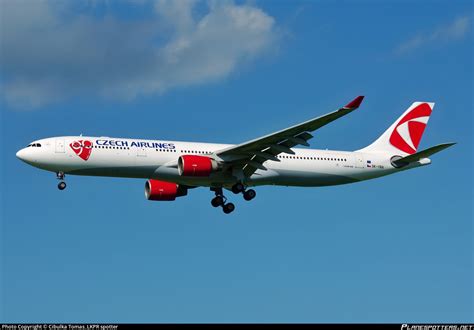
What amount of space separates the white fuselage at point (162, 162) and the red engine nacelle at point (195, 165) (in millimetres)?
725

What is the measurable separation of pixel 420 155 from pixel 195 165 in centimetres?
1295

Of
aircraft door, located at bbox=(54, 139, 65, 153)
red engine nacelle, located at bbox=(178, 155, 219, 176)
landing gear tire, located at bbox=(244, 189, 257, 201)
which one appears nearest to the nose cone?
aircraft door, located at bbox=(54, 139, 65, 153)

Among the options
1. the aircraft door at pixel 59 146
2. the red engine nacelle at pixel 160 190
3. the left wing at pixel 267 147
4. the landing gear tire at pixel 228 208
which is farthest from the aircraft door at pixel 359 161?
the aircraft door at pixel 59 146

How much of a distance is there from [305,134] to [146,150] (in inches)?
338

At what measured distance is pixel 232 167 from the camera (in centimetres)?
5109

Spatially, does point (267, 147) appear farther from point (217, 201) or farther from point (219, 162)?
point (217, 201)

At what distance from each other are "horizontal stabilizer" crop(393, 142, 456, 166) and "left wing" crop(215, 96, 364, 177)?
22.5 feet

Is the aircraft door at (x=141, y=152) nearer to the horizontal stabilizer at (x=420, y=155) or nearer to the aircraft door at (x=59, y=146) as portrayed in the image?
the aircraft door at (x=59, y=146)

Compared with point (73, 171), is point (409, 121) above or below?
above

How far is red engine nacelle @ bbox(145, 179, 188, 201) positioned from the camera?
54.2m

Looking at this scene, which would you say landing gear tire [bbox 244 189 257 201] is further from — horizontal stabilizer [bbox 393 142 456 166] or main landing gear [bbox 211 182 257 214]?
horizontal stabilizer [bbox 393 142 456 166]

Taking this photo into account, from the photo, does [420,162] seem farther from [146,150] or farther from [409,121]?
[146,150]

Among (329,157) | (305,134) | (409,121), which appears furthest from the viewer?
(409,121)

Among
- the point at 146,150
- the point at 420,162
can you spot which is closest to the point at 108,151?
the point at 146,150
